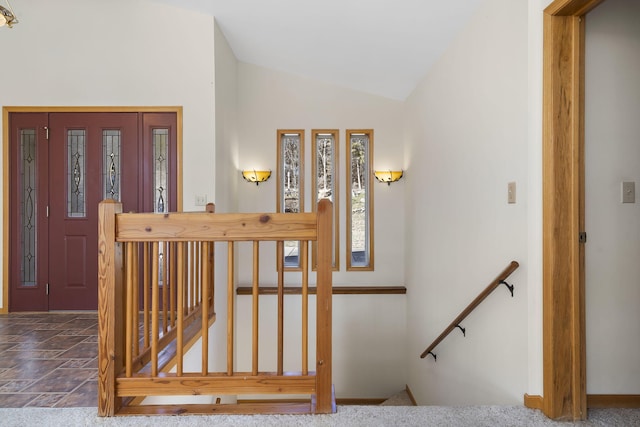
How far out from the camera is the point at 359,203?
5.15 metres

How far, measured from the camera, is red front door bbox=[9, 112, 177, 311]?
3.84 meters

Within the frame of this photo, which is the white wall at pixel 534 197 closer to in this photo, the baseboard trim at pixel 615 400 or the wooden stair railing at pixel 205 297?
the baseboard trim at pixel 615 400

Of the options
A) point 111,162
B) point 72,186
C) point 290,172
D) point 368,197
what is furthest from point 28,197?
point 368,197

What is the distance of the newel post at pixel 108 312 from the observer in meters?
1.78

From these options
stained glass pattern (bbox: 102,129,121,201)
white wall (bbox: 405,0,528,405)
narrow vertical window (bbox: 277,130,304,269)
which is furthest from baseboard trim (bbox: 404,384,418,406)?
stained glass pattern (bbox: 102,129,121,201)

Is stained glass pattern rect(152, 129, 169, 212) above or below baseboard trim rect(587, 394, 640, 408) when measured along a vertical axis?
above

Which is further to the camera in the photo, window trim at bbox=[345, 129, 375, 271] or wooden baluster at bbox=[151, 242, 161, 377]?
window trim at bbox=[345, 129, 375, 271]

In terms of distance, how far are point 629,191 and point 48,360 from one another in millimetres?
3636

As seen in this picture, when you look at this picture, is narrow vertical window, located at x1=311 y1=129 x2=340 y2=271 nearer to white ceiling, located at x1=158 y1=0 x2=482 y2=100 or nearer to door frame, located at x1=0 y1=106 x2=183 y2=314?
white ceiling, located at x1=158 y1=0 x2=482 y2=100

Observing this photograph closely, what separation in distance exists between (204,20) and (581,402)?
4169mm

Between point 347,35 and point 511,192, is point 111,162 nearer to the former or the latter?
point 347,35

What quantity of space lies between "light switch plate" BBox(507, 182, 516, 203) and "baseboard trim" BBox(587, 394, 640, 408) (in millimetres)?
1062

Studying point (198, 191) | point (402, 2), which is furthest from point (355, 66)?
point (198, 191)

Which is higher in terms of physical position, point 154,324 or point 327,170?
point 327,170
